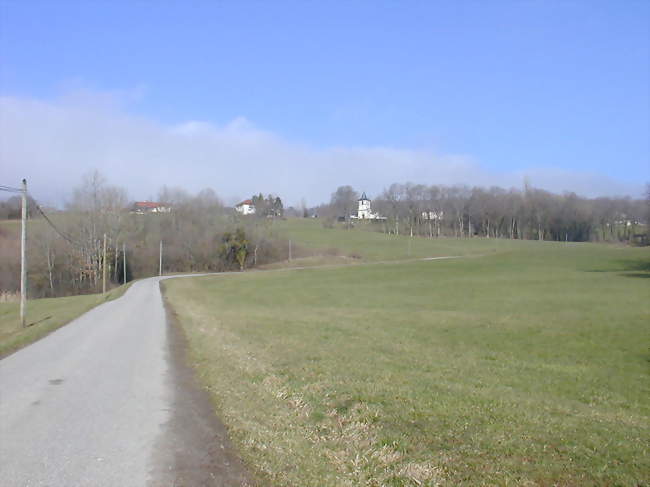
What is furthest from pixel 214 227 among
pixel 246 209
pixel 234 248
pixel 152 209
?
pixel 246 209

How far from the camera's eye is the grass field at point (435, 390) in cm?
599

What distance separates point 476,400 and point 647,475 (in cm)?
368

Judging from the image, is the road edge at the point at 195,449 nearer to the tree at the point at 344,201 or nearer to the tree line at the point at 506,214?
the tree line at the point at 506,214

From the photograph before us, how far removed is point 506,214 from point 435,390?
136m

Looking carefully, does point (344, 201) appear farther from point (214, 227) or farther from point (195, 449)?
point (195, 449)

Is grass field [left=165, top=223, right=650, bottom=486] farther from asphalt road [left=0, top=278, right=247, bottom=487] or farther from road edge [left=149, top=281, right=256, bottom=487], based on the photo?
asphalt road [left=0, top=278, right=247, bottom=487]

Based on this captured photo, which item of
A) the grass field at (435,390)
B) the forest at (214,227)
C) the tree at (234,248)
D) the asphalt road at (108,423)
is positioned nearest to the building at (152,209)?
the forest at (214,227)

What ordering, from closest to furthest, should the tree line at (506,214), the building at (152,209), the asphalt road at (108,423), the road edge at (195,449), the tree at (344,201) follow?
the road edge at (195,449), the asphalt road at (108,423), the building at (152,209), the tree line at (506,214), the tree at (344,201)

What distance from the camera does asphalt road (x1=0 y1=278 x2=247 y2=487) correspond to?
6.10m

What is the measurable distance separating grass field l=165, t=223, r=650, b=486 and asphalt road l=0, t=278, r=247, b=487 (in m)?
0.50

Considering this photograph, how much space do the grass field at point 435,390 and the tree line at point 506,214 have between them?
371ft

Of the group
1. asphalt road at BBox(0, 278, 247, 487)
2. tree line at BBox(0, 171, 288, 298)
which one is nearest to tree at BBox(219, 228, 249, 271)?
tree line at BBox(0, 171, 288, 298)

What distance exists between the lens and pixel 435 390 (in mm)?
10047

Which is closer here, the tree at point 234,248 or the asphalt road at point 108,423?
the asphalt road at point 108,423
